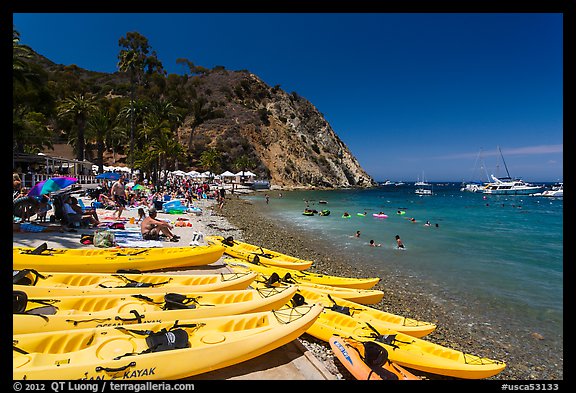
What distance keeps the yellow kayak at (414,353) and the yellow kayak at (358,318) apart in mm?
38

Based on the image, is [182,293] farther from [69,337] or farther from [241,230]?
[241,230]

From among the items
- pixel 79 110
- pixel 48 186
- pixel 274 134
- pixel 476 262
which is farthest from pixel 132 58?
pixel 274 134

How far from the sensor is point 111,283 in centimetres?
569

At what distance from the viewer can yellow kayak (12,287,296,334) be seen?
3.96m

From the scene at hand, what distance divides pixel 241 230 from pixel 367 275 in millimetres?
9573

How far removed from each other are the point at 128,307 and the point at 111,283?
1343 mm

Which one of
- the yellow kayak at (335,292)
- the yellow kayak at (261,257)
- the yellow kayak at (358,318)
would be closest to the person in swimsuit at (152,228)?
the yellow kayak at (261,257)

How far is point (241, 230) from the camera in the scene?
18.9m

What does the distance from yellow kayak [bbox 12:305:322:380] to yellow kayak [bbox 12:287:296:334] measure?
0.89 ft

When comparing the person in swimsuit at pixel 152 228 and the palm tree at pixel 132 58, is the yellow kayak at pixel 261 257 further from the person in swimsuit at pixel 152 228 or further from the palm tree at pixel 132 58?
the palm tree at pixel 132 58

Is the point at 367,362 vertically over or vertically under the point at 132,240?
under

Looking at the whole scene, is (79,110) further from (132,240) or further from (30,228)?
(132,240)

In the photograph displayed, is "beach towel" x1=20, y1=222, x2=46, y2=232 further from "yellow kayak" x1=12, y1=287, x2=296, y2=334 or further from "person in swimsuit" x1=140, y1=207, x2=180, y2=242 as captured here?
"yellow kayak" x1=12, y1=287, x2=296, y2=334
